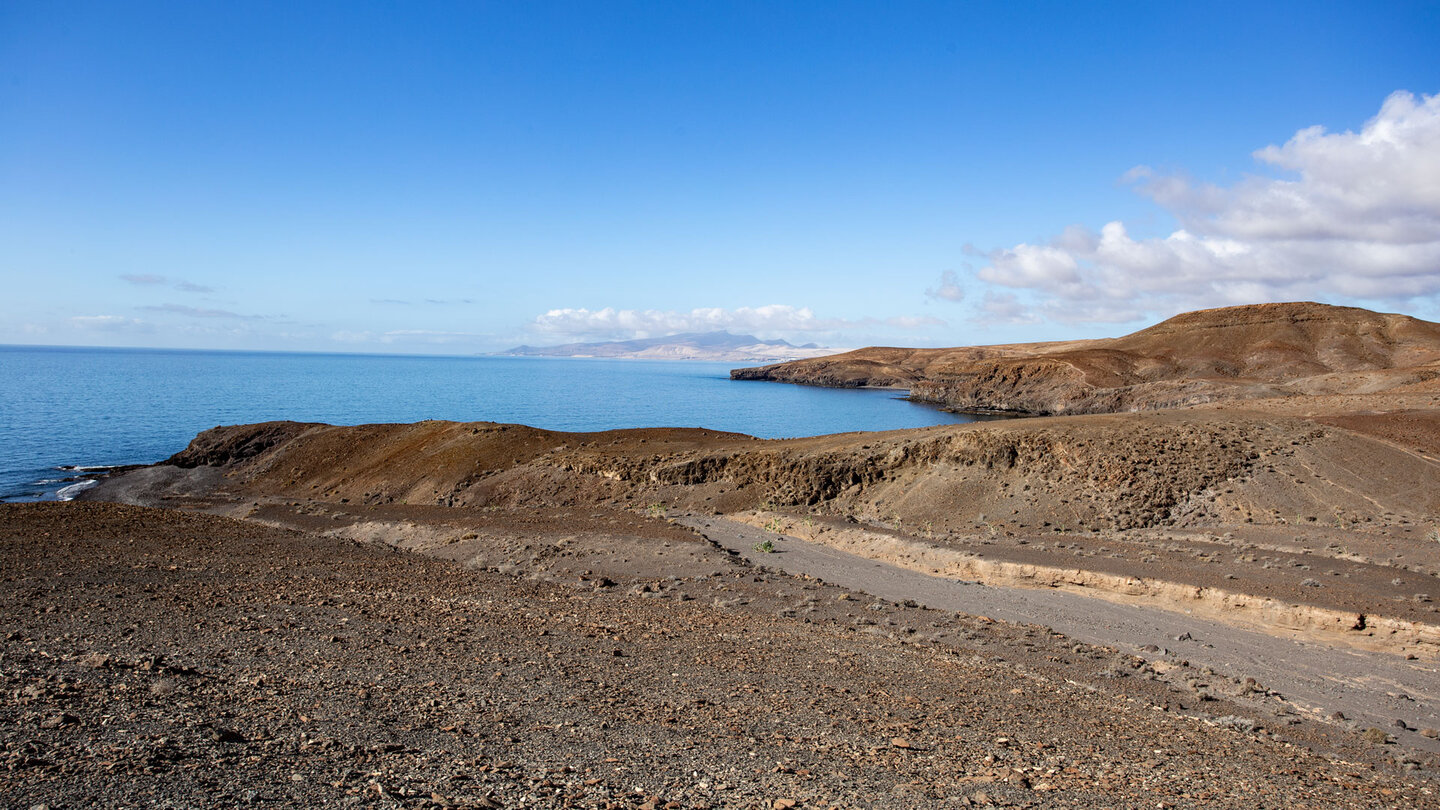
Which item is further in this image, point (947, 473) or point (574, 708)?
point (947, 473)

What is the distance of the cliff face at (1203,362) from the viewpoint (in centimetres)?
7594

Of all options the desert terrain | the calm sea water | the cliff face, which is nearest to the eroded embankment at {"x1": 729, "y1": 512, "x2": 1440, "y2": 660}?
the desert terrain

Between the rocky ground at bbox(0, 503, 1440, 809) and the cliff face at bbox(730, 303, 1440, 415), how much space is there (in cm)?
6424

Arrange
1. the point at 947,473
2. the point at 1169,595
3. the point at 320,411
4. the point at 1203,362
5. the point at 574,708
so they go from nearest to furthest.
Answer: the point at 574,708, the point at 1169,595, the point at 947,473, the point at 320,411, the point at 1203,362

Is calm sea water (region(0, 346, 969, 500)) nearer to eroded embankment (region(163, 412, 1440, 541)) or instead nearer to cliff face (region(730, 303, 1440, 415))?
cliff face (region(730, 303, 1440, 415))

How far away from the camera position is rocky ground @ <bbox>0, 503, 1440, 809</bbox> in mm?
5836

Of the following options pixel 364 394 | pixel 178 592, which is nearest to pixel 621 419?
pixel 364 394

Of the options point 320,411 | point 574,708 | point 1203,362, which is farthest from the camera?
point 1203,362

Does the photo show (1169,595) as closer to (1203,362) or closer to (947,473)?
(947,473)

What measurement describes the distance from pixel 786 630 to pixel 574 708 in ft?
17.0

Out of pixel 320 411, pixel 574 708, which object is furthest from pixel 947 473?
pixel 320 411

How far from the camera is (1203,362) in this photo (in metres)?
87.8

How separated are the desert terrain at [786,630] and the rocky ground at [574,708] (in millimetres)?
49

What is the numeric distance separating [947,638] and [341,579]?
35.1 ft
